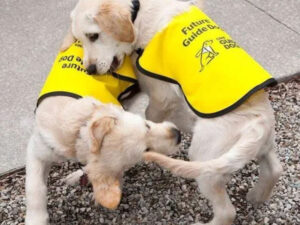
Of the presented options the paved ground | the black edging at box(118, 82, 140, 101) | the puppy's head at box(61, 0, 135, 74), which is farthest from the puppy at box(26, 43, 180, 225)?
the paved ground

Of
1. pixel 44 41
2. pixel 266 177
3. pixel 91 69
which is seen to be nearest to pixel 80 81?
pixel 91 69

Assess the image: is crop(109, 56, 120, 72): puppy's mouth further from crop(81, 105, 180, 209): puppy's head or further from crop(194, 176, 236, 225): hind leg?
crop(194, 176, 236, 225): hind leg

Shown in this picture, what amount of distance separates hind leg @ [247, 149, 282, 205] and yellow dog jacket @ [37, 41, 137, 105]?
975 millimetres

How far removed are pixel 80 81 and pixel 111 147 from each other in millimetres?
612

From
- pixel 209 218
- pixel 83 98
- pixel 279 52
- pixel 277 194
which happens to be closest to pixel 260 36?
pixel 279 52

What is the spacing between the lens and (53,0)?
5180 mm

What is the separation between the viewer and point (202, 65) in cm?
286

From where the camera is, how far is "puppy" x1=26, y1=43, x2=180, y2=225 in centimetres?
262

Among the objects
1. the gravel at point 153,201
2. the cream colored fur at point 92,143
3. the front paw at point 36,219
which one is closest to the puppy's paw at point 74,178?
the gravel at point 153,201

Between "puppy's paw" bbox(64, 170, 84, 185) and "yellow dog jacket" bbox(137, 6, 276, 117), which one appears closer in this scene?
"yellow dog jacket" bbox(137, 6, 276, 117)

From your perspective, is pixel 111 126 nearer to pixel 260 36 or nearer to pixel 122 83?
pixel 122 83

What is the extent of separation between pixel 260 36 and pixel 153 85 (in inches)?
72.9

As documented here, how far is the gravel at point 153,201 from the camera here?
129 inches

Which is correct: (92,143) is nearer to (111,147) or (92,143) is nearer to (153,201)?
(111,147)
